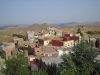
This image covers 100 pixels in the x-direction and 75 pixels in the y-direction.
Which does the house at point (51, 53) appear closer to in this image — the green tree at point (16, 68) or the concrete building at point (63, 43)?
the concrete building at point (63, 43)

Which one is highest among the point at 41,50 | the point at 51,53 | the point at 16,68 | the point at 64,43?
the point at 16,68

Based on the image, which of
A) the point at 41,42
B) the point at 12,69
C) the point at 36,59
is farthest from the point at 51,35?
the point at 12,69

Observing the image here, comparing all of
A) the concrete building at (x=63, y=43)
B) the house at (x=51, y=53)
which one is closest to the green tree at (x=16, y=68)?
the house at (x=51, y=53)

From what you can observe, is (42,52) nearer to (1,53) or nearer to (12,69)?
(1,53)

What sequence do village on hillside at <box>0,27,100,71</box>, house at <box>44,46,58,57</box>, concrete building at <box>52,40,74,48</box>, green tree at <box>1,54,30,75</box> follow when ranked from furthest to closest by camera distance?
concrete building at <box>52,40,74,48</box>
house at <box>44,46,58,57</box>
village on hillside at <box>0,27,100,71</box>
green tree at <box>1,54,30,75</box>

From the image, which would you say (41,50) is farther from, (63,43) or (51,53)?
(63,43)

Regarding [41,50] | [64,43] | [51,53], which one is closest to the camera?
[51,53]

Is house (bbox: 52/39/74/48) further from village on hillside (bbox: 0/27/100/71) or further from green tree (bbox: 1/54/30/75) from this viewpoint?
green tree (bbox: 1/54/30/75)

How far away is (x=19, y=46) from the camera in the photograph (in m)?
36.0

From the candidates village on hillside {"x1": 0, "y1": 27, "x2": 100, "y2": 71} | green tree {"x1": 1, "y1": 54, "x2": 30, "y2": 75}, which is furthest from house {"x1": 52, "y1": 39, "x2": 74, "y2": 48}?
green tree {"x1": 1, "y1": 54, "x2": 30, "y2": 75}

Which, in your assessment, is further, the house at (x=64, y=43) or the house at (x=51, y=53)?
the house at (x=64, y=43)

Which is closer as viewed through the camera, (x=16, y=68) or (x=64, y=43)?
(x=16, y=68)

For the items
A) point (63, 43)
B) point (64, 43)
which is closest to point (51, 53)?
point (63, 43)

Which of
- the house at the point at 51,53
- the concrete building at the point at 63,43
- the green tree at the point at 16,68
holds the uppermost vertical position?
the green tree at the point at 16,68
